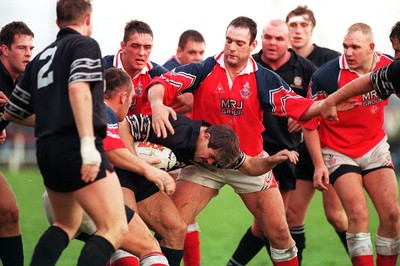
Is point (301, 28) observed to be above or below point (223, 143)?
above

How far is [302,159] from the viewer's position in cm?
921

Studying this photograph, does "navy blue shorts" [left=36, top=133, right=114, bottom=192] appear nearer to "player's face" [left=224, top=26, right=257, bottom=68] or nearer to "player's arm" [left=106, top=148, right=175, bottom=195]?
"player's arm" [left=106, top=148, right=175, bottom=195]

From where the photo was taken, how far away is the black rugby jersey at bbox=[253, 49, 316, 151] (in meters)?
9.02

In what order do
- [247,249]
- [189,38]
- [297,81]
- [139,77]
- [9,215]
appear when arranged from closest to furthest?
[9,215], [139,77], [247,249], [297,81], [189,38]

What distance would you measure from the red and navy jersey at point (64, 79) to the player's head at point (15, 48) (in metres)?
2.08

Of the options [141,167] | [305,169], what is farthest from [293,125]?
[141,167]

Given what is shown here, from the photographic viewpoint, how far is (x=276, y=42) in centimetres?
906

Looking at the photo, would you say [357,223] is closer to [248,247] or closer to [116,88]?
[248,247]

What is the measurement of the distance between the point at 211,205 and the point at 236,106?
11.2m

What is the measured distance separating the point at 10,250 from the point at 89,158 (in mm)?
2370

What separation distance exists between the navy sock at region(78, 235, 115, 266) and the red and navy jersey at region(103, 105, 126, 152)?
3.04ft

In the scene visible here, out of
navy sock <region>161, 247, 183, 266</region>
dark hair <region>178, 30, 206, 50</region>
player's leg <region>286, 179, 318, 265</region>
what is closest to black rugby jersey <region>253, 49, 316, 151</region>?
player's leg <region>286, 179, 318, 265</region>

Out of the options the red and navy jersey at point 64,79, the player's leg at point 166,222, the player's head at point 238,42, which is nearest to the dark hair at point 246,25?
the player's head at point 238,42

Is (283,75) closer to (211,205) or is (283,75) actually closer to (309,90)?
(309,90)
